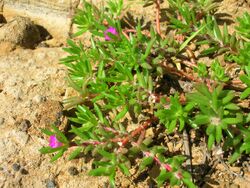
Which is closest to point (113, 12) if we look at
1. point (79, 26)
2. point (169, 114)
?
point (79, 26)

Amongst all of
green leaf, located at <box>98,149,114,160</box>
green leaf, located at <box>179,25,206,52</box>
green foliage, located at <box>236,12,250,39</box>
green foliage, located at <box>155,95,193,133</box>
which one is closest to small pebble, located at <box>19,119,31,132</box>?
green leaf, located at <box>98,149,114,160</box>

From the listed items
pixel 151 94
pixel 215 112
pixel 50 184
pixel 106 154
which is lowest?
pixel 50 184

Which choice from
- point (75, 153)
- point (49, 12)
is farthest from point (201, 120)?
point (49, 12)

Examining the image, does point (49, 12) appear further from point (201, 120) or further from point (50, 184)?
point (201, 120)

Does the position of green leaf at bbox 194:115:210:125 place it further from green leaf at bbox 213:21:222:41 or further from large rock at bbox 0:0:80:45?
large rock at bbox 0:0:80:45

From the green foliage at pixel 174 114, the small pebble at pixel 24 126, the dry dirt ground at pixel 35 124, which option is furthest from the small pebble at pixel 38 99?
the green foliage at pixel 174 114
